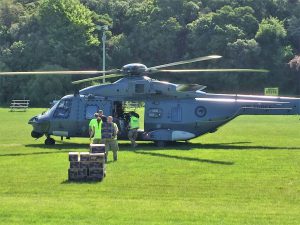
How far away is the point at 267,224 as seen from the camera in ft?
39.5

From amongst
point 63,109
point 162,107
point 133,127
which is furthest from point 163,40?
point 133,127

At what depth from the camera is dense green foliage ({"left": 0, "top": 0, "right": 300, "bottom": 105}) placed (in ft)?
285

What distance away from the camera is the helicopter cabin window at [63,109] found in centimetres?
2720

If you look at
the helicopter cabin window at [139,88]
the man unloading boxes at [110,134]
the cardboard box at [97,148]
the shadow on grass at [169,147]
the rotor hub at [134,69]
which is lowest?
the shadow on grass at [169,147]

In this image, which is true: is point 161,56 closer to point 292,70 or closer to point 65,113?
point 292,70

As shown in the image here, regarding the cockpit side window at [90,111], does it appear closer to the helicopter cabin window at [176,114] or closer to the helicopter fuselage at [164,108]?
the helicopter fuselage at [164,108]

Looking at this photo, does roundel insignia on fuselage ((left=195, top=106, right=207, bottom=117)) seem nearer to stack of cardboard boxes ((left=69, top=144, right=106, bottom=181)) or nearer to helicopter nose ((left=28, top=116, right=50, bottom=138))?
helicopter nose ((left=28, top=116, right=50, bottom=138))

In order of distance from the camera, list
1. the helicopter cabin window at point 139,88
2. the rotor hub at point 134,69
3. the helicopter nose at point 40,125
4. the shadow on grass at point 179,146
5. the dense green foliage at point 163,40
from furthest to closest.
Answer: the dense green foliage at point 163,40 < the helicopter nose at point 40,125 < the helicopter cabin window at point 139,88 < the rotor hub at point 134,69 < the shadow on grass at point 179,146

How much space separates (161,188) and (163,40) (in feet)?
254

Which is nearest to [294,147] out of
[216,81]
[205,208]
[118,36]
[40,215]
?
[205,208]

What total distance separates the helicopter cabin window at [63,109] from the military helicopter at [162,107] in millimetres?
47

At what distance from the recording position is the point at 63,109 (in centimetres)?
2736

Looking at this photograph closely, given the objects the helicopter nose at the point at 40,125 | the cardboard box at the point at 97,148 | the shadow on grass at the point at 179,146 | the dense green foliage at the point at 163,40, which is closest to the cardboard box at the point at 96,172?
the cardboard box at the point at 97,148

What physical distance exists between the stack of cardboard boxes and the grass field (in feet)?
0.95
